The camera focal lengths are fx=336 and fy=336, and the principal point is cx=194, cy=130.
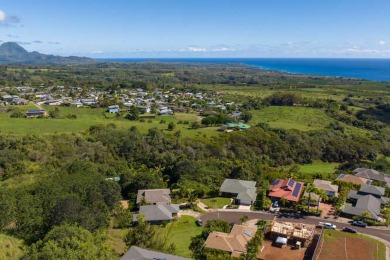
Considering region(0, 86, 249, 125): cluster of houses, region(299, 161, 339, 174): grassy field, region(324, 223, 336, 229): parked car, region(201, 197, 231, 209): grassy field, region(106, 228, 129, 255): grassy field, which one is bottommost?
region(299, 161, 339, 174): grassy field

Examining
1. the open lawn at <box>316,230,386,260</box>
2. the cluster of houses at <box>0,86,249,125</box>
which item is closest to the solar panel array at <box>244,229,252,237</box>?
the open lawn at <box>316,230,386,260</box>

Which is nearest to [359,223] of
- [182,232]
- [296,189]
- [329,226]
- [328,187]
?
[329,226]

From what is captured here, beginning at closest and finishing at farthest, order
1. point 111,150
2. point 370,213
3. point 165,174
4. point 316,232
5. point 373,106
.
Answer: point 316,232 → point 370,213 → point 165,174 → point 111,150 → point 373,106

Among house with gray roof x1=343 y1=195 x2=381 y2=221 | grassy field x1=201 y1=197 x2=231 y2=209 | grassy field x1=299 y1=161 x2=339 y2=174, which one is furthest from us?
grassy field x1=299 y1=161 x2=339 y2=174

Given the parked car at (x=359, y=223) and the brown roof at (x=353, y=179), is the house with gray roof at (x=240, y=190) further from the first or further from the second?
the brown roof at (x=353, y=179)

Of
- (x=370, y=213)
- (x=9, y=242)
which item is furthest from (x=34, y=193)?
(x=370, y=213)

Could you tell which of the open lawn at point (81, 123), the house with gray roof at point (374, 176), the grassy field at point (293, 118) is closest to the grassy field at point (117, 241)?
the open lawn at point (81, 123)

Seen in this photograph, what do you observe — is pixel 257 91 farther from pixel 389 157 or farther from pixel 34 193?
pixel 34 193

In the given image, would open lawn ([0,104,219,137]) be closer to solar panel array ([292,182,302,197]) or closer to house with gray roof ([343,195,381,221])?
solar panel array ([292,182,302,197])
